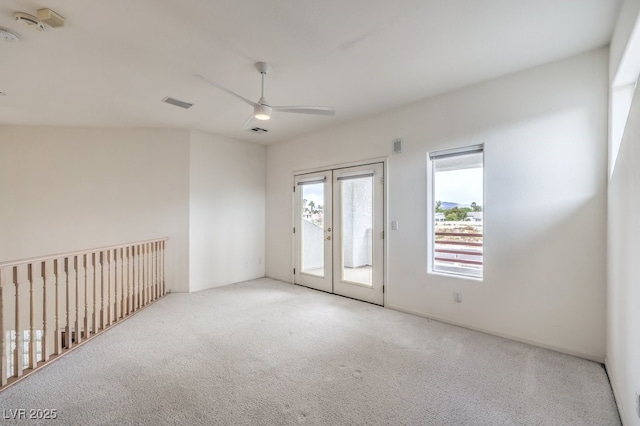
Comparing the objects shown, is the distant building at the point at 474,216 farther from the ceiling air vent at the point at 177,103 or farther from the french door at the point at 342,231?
the ceiling air vent at the point at 177,103

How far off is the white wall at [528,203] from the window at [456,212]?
12 centimetres

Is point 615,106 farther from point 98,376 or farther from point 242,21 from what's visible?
point 98,376

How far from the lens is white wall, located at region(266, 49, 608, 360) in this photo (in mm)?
2631

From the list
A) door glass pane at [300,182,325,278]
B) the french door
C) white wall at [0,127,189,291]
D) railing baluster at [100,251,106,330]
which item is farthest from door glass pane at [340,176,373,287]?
railing baluster at [100,251,106,330]

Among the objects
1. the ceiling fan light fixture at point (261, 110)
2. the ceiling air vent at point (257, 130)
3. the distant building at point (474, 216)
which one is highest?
the ceiling air vent at point (257, 130)

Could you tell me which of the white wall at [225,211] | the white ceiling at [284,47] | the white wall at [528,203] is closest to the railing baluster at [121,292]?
the white wall at [225,211]

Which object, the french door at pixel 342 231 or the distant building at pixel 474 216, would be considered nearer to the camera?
Answer: the distant building at pixel 474 216

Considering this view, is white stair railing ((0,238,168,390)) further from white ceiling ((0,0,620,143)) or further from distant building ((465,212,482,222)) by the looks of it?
distant building ((465,212,482,222))

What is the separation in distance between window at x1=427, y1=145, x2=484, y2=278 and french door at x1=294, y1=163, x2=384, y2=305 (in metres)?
0.74

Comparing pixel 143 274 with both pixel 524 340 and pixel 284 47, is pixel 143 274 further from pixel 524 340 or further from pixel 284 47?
pixel 524 340

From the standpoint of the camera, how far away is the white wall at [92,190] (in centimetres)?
455

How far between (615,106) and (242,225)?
17.3ft

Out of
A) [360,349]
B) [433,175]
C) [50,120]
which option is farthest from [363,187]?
[50,120]

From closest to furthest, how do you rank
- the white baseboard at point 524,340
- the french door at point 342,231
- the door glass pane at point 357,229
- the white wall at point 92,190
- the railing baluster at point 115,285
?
the white baseboard at point 524,340 < the railing baluster at point 115,285 < the french door at point 342,231 < the door glass pane at point 357,229 < the white wall at point 92,190
